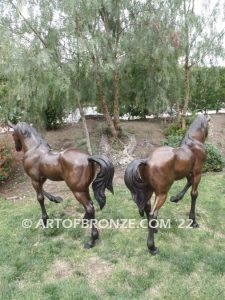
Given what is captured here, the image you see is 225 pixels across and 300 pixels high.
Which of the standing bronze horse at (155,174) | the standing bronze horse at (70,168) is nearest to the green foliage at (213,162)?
the standing bronze horse at (155,174)

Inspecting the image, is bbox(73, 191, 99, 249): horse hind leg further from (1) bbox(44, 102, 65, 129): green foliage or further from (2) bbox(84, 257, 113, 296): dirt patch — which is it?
(1) bbox(44, 102, 65, 129): green foliage

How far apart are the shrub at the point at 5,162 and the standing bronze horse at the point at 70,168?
2.50 m

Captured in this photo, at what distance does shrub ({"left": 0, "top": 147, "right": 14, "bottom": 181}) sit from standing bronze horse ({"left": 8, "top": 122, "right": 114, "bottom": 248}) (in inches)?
98.4

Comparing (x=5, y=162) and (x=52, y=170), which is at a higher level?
(x=52, y=170)

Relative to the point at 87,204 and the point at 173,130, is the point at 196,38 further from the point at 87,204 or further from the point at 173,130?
the point at 87,204

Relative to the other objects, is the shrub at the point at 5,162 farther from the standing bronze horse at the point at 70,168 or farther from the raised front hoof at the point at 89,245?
the raised front hoof at the point at 89,245

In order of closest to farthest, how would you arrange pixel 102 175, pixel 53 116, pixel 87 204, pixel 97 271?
1. pixel 97 271
2. pixel 102 175
3. pixel 87 204
4. pixel 53 116

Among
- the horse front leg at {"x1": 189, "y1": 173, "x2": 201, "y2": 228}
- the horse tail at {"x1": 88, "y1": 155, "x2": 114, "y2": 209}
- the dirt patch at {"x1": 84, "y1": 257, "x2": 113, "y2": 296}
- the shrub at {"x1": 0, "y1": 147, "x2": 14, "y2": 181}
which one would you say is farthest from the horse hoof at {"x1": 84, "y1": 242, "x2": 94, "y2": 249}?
the shrub at {"x1": 0, "y1": 147, "x2": 14, "y2": 181}

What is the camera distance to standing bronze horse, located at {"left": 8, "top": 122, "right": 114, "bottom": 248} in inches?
165

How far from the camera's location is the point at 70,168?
4234 millimetres

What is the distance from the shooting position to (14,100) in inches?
300

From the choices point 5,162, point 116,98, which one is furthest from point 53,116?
point 5,162

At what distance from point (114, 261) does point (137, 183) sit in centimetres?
99

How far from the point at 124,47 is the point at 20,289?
6175mm
